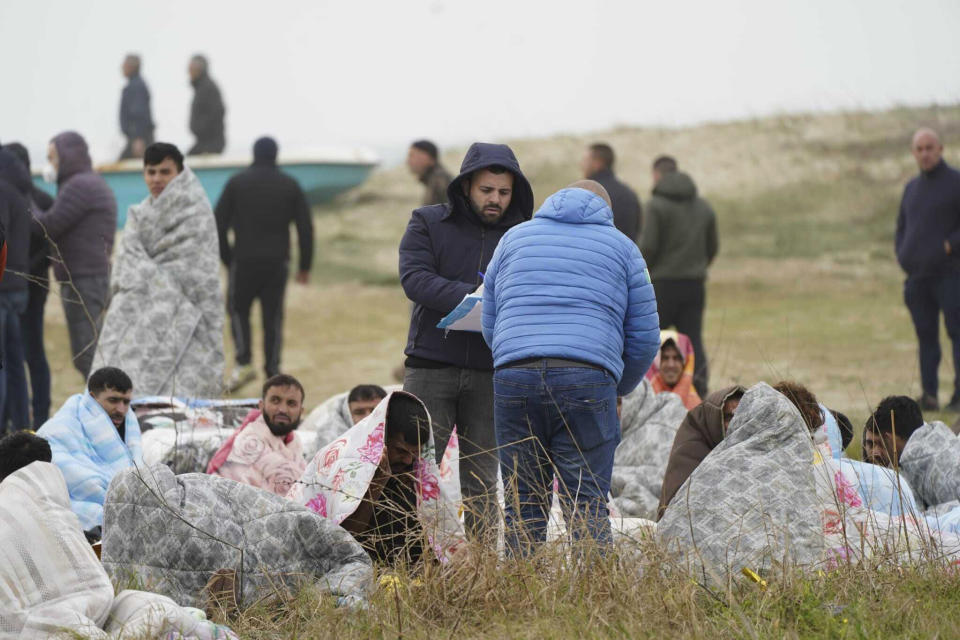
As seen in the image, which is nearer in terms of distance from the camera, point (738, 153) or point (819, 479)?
point (819, 479)

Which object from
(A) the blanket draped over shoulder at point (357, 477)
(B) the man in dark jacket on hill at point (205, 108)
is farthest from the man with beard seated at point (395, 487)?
(B) the man in dark jacket on hill at point (205, 108)

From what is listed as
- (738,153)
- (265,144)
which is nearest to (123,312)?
(265,144)

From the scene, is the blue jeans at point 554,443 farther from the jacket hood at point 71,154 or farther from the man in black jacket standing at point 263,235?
the man in black jacket standing at point 263,235

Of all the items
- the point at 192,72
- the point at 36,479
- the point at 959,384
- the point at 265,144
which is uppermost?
the point at 192,72

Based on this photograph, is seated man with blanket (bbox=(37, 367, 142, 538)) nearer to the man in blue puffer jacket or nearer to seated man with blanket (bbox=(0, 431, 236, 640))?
seated man with blanket (bbox=(0, 431, 236, 640))

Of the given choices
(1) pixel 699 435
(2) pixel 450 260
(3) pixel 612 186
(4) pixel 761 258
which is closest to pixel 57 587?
(2) pixel 450 260

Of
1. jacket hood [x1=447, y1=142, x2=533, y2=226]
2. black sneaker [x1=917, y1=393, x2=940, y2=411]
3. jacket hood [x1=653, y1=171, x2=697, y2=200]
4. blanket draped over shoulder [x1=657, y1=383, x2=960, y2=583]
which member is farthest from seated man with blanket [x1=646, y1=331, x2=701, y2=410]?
blanket draped over shoulder [x1=657, y1=383, x2=960, y2=583]

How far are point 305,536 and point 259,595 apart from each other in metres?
0.23

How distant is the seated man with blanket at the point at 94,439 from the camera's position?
5324 millimetres

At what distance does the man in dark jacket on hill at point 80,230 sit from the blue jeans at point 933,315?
4.97 meters

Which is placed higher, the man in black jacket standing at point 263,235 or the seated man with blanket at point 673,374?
the man in black jacket standing at point 263,235

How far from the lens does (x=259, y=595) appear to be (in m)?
4.10

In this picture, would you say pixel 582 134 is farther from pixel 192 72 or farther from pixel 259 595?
pixel 259 595

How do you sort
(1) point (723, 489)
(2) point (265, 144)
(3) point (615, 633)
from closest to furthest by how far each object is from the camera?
1. (3) point (615, 633)
2. (1) point (723, 489)
3. (2) point (265, 144)
